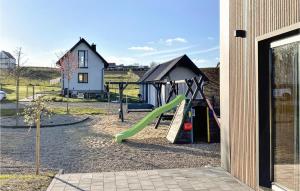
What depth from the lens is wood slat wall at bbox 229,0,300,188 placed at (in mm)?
6615

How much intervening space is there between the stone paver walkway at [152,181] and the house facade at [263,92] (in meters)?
0.43

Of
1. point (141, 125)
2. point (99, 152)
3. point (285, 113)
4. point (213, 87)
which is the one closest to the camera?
point (285, 113)

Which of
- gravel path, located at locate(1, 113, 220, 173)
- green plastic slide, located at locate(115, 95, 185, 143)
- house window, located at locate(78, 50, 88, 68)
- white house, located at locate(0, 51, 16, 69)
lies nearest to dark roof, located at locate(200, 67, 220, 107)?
gravel path, located at locate(1, 113, 220, 173)

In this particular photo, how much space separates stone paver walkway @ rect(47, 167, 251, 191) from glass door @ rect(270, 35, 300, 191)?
1.01 metres

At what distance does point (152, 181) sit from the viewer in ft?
25.9

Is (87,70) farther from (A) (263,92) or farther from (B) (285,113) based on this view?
(B) (285,113)

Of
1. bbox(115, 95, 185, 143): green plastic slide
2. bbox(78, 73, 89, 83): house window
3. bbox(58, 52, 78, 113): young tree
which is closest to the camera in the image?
bbox(115, 95, 185, 143): green plastic slide

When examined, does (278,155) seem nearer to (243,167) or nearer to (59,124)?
(243,167)

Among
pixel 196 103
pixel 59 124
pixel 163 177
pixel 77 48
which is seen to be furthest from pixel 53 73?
pixel 163 177

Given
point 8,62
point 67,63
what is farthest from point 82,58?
point 8,62

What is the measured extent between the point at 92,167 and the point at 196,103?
18.1ft

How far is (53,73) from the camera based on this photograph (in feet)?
292

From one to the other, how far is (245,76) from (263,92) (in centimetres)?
83

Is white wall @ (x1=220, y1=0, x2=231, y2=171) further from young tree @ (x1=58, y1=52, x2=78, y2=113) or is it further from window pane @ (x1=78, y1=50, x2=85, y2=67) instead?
window pane @ (x1=78, y1=50, x2=85, y2=67)
